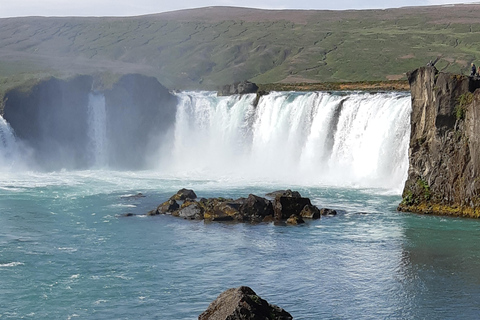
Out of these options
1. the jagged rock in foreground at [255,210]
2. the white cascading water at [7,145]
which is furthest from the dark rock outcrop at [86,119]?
the jagged rock in foreground at [255,210]

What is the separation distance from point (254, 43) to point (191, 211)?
341 ft

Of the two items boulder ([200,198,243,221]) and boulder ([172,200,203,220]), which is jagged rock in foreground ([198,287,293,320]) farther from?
boulder ([172,200,203,220])

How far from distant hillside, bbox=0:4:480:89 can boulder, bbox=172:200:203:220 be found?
5614 cm

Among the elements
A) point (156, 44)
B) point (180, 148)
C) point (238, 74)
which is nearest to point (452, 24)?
point (238, 74)

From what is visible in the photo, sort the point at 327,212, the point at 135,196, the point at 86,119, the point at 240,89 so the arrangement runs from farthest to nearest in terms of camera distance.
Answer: the point at 240,89 → the point at 86,119 → the point at 135,196 → the point at 327,212

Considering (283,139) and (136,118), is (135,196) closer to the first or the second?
(283,139)

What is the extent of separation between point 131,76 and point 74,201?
25.5 m

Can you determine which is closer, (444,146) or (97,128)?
(444,146)

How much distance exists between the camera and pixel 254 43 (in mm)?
139375

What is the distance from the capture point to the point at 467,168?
35719 mm

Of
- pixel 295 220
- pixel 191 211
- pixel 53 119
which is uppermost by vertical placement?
pixel 53 119

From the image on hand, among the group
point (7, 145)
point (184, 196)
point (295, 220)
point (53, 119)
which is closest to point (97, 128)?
point (53, 119)

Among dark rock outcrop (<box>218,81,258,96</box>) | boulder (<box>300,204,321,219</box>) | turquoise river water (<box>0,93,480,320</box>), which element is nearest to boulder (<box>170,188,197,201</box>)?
turquoise river water (<box>0,93,480,320</box>)

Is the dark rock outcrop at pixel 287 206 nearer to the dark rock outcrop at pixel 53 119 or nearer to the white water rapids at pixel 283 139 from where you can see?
the white water rapids at pixel 283 139
